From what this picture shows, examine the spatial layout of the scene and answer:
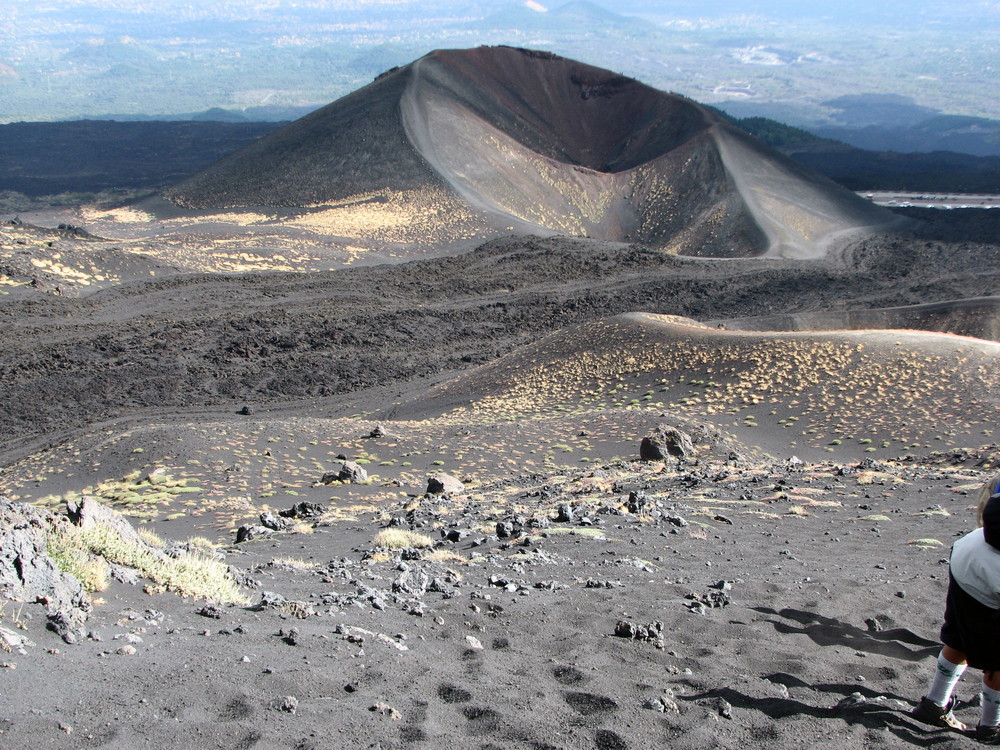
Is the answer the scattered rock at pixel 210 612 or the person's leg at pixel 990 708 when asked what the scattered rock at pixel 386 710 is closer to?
the scattered rock at pixel 210 612

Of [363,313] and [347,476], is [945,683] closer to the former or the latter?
[347,476]

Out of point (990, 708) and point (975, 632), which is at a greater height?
point (975, 632)

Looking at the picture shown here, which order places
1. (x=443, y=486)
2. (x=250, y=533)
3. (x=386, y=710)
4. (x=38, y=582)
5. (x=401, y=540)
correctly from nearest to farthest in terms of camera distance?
1. (x=386, y=710)
2. (x=38, y=582)
3. (x=401, y=540)
4. (x=250, y=533)
5. (x=443, y=486)

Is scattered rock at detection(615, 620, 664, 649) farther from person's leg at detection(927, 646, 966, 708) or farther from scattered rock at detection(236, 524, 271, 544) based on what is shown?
scattered rock at detection(236, 524, 271, 544)

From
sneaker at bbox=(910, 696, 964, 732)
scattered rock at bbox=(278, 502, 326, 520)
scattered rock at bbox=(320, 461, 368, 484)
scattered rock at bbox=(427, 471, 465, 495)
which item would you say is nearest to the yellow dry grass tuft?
scattered rock at bbox=(278, 502, 326, 520)

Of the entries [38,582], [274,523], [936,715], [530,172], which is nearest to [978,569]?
[936,715]

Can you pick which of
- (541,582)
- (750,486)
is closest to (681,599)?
(541,582)

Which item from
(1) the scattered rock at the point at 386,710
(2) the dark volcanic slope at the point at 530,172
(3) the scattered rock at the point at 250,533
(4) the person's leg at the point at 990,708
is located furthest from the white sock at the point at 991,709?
(2) the dark volcanic slope at the point at 530,172

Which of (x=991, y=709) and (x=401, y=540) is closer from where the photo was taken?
(x=991, y=709)
